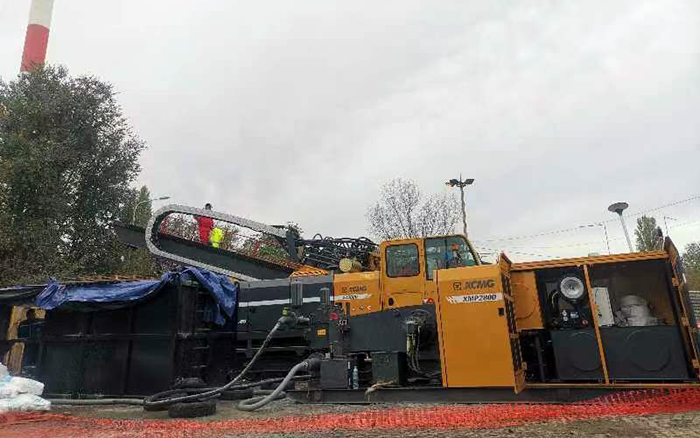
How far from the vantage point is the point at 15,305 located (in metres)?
8.80

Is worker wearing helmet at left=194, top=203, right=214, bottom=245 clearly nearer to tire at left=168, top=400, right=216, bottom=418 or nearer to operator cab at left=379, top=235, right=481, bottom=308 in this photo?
operator cab at left=379, top=235, right=481, bottom=308

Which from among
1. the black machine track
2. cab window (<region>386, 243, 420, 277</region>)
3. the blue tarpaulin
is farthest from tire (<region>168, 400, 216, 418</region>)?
the black machine track

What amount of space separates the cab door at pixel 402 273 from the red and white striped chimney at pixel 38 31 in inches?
1058

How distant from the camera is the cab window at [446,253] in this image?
7756mm

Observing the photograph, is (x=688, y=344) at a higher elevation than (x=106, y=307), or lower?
lower

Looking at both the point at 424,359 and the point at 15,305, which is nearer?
the point at 424,359

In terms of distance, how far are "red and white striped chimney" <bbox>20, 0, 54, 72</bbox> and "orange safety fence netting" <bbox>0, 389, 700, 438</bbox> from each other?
87.2 feet

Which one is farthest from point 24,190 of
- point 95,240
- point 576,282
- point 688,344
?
point 688,344

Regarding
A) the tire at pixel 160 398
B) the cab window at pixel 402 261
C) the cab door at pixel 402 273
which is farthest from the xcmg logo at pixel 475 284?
the tire at pixel 160 398

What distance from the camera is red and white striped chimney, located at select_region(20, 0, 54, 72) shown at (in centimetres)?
2611

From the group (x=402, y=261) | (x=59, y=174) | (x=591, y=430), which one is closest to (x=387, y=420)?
(x=591, y=430)

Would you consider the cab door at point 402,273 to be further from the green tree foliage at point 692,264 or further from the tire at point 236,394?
the green tree foliage at point 692,264

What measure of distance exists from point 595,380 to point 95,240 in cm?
1836

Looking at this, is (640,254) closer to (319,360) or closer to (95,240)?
(319,360)
